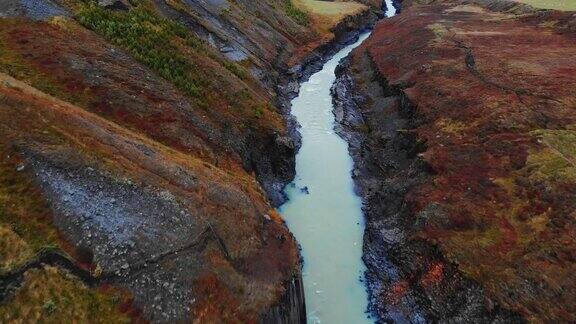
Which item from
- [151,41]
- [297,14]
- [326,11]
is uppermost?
[151,41]

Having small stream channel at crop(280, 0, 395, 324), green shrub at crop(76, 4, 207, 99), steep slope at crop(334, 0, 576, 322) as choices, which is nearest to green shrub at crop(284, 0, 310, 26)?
steep slope at crop(334, 0, 576, 322)

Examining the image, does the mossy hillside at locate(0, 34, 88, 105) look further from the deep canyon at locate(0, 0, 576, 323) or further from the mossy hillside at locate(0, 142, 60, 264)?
the mossy hillside at locate(0, 142, 60, 264)

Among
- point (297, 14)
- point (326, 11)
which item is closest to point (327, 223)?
point (297, 14)

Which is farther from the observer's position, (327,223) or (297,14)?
(297,14)

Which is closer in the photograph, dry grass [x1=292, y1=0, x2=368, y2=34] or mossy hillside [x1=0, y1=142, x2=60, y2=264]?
mossy hillside [x1=0, y1=142, x2=60, y2=264]

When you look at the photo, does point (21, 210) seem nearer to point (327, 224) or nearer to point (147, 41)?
point (327, 224)

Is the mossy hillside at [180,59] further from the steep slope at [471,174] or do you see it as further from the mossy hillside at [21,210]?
the mossy hillside at [21,210]

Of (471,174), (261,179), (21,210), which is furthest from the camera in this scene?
(261,179)
